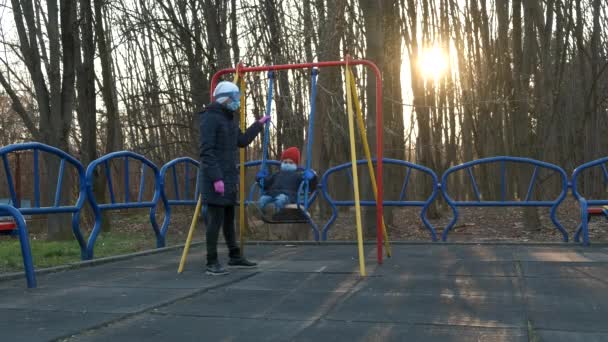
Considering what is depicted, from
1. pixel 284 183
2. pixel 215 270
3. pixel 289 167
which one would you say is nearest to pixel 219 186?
pixel 215 270

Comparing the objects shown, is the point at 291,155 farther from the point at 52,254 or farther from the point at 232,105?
the point at 52,254

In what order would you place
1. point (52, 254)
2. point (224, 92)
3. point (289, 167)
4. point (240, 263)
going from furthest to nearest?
point (52, 254) < point (289, 167) < point (240, 263) < point (224, 92)

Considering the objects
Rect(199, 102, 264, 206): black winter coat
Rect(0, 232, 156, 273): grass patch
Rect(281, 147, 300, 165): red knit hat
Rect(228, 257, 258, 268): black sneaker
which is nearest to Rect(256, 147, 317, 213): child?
Rect(281, 147, 300, 165): red knit hat

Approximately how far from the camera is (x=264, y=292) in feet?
18.2

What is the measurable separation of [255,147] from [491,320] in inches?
572

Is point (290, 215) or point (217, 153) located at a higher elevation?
point (217, 153)

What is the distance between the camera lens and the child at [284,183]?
7.57 m

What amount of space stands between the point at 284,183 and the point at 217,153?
1.40 m

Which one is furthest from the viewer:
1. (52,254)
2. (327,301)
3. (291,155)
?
(52,254)

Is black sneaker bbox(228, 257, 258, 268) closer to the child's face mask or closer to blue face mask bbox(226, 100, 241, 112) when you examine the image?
the child's face mask

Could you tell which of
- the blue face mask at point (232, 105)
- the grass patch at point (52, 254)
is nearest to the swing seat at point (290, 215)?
the blue face mask at point (232, 105)

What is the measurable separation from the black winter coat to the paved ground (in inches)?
30.4

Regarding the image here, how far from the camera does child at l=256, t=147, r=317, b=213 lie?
757cm

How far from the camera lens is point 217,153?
6.77m
